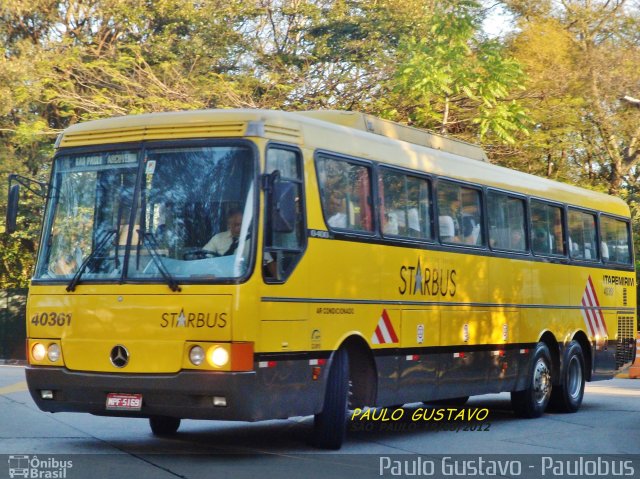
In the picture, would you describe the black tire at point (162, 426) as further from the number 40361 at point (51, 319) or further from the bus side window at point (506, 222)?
the bus side window at point (506, 222)

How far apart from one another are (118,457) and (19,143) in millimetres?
23142

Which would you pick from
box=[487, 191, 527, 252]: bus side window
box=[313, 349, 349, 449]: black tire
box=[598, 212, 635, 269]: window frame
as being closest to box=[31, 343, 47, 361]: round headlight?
box=[313, 349, 349, 449]: black tire

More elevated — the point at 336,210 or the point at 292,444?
the point at 336,210

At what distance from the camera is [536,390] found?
16406 millimetres

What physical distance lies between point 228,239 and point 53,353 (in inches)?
77.1

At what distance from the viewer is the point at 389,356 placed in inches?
494

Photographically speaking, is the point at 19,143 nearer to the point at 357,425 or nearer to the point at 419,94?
the point at 419,94

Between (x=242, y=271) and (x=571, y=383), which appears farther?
(x=571, y=383)

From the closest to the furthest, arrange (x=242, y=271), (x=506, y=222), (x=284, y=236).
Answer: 1. (x=242, y=271)
2. (x=284, y=236)
3. (x=506, y=222)

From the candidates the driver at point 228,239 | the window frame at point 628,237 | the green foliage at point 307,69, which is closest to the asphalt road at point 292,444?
the driver at point 228,239

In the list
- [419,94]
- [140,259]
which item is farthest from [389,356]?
[419,94]

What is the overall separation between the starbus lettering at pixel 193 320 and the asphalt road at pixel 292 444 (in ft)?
3.85

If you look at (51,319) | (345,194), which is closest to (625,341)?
(345,194)

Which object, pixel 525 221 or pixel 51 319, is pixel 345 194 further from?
pixel 525 221
